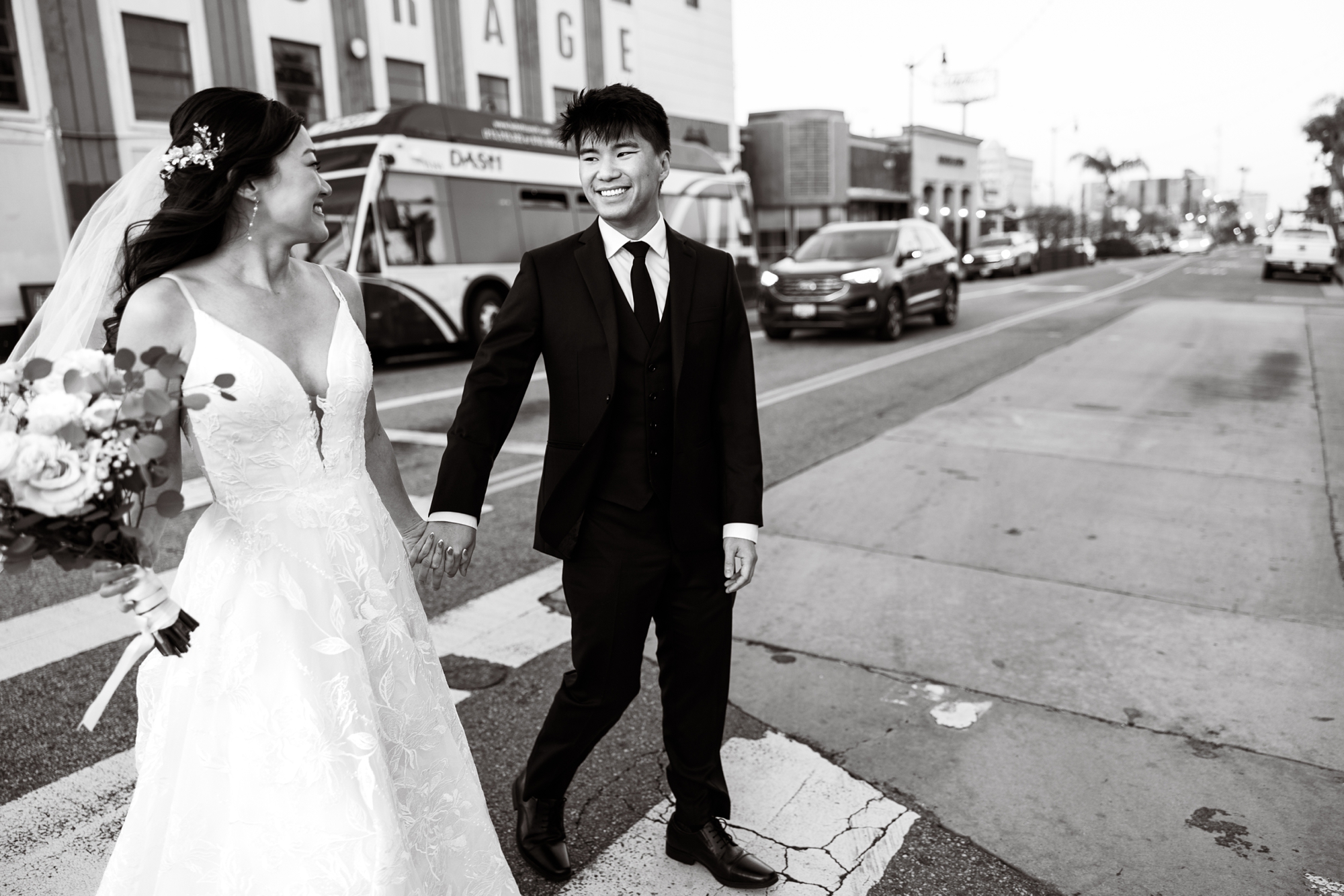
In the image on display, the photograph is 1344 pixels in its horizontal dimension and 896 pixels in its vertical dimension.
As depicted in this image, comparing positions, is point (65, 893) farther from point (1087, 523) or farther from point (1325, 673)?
point (1087, 523)

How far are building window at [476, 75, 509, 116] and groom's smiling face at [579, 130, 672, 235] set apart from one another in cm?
2239

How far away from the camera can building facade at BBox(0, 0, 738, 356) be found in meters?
15.8

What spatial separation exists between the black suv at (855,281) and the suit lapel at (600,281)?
12507 mm

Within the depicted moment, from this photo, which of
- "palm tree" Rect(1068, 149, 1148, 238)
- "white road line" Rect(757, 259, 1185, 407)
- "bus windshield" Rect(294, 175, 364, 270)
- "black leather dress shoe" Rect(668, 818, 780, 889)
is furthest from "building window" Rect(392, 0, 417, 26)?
"palm tree" Rect(1068, 149, 1148, 238)

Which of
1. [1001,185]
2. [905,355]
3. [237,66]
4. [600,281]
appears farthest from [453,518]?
→ [1001,185]

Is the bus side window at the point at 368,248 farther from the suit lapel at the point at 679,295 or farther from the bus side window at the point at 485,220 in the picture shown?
the suit lapel at the point at 679,295

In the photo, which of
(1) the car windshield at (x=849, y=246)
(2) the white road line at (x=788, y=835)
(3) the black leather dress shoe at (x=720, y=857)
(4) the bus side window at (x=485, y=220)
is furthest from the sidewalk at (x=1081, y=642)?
(4) the bus side window at (x=485, y=220)

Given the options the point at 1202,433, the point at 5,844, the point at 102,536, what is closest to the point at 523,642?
the point at 5,844

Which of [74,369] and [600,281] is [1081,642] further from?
[74,369]

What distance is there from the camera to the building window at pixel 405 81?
71.5 ft

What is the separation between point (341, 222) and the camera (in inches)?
506

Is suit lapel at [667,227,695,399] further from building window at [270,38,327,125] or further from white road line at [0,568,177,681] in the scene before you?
building window at [270,38,327,125]

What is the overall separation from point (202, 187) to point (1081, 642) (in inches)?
144

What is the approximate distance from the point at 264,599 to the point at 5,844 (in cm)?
154
